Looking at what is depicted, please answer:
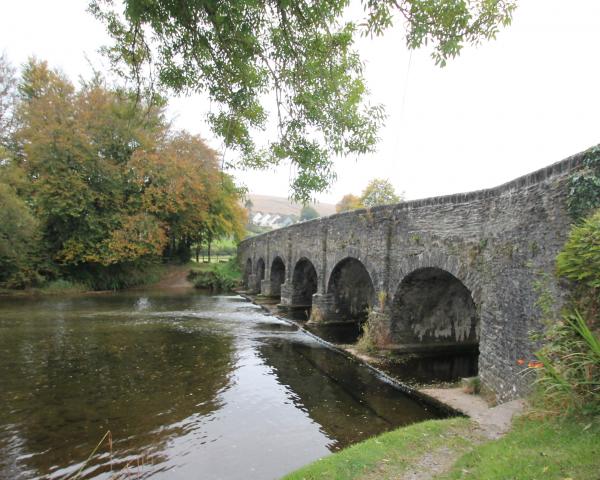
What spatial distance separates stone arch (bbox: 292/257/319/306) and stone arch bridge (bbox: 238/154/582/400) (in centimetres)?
171

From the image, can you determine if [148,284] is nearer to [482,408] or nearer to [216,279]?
[216,279]

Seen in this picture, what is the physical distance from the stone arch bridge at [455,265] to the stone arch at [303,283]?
171cm

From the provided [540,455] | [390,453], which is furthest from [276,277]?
[540,455]

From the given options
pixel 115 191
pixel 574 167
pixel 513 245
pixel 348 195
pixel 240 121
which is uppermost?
pixel 348 195

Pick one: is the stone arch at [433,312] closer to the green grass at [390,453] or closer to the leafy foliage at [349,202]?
the green grass at [390,453]

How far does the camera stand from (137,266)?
2861 cm

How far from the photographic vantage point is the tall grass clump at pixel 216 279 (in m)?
29.9

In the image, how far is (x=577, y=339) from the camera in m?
4.35

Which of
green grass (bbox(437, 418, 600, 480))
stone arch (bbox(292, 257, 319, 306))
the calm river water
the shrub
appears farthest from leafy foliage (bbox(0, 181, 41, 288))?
green grass (bbox(437, 418, 600, 480))

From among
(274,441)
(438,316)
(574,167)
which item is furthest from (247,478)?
(438,316)

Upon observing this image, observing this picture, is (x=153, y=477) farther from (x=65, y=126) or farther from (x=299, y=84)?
(x=65, y=126)

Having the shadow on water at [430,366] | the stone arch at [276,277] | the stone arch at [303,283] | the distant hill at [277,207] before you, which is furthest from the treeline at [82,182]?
the distant hill at [277,207]

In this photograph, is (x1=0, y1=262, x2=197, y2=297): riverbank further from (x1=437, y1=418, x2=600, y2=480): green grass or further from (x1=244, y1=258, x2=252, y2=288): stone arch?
(x1=437, y1=418, x2=600, y2=480): green grass

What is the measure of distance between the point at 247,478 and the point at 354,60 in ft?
18.0
